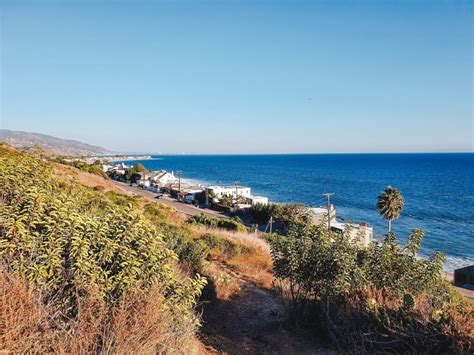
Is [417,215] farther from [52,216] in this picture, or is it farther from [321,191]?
[52,216]

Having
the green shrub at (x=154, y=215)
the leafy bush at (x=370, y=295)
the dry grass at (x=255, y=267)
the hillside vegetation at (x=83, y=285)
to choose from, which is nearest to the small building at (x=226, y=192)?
the green shrub at (x=154, y=215)

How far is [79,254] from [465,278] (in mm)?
26202

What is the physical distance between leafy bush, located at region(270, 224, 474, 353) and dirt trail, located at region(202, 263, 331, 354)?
1.94ft

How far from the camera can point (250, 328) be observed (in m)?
8.75

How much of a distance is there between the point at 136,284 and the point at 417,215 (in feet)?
192

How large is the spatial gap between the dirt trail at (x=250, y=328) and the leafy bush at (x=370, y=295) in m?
0.59

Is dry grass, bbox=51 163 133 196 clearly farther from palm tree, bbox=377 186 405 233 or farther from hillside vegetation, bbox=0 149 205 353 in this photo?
palm tree, bbox=377 186 405 233

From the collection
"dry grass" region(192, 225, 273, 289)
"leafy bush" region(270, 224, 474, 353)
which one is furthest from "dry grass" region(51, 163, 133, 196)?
"leafy bush" region(270, 224, 474, 353)

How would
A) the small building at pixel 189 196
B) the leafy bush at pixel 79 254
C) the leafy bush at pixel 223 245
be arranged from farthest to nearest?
the small building at pixel 189 196
the leafy bush at pixel 223 245
the leafy bush at pixel 79 254

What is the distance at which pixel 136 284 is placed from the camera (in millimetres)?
4676

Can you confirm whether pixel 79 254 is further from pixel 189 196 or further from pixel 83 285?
pixel 189 196

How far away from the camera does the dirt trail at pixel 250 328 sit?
7430mm

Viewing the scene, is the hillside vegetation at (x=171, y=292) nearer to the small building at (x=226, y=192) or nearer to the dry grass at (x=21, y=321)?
the dry grass at (x=21, y=321)

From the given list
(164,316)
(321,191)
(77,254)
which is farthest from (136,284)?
(321,191)
